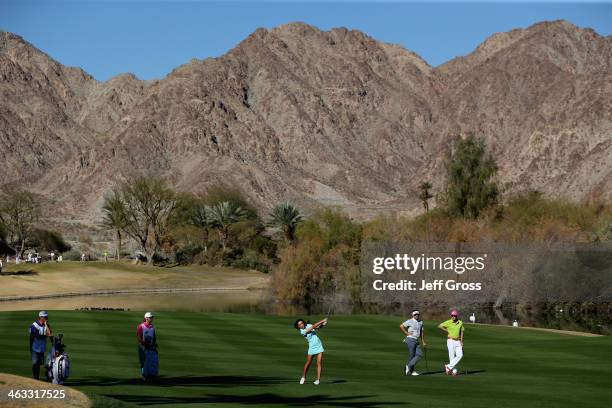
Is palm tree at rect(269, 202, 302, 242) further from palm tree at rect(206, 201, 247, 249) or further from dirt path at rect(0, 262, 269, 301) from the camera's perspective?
palm tree at rect(206, 201, 247, 249)

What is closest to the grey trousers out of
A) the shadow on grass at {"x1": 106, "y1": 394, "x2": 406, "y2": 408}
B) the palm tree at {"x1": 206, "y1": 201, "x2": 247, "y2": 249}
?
the shadow on grass at {"x1": 106, "y1": 394, "x2": 406, "y2": 408}

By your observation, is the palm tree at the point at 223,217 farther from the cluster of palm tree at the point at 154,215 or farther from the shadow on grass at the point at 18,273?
the shadow on grass at the point at 18,273

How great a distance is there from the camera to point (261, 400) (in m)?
23.7

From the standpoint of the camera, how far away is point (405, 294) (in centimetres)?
7094

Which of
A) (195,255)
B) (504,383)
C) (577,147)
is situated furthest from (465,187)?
(577,147)

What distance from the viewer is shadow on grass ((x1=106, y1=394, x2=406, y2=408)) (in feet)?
74.7

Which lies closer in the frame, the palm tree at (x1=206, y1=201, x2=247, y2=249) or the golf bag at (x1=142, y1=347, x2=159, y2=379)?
the golf bag at (x1=142, y1=347, x2=159, y2=379)

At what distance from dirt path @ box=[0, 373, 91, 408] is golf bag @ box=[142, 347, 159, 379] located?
282 inches

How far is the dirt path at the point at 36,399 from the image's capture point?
56.6 ft

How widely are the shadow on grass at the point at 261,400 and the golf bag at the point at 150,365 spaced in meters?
2.64

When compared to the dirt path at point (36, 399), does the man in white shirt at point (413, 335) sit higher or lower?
higher

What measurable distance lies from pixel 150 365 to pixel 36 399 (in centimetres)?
880

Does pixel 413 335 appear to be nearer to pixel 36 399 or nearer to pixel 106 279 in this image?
pixel 36 399

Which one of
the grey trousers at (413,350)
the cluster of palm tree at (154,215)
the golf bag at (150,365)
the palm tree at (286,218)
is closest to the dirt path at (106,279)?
the palm tree at (286,218)
